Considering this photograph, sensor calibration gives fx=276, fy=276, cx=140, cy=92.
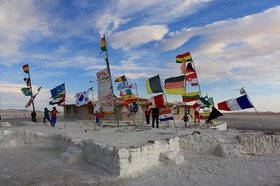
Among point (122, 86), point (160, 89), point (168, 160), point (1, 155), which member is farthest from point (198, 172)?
point (122, 86)

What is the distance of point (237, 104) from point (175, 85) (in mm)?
3455

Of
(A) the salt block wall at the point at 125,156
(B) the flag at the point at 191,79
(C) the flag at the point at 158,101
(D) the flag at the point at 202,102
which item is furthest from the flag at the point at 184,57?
(A) the salt block wall at the point at 125,156

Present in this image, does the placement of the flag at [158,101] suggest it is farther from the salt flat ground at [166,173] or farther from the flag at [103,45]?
the flag at [103,45]

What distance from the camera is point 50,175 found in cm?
941

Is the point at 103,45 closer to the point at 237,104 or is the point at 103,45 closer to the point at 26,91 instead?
the point at 26,91

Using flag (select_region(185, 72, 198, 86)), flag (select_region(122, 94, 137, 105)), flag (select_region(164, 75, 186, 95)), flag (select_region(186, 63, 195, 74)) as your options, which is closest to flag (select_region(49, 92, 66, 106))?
flag (select_region(122, 94, 137, 105))

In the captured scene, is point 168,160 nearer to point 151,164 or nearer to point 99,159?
point 151,164

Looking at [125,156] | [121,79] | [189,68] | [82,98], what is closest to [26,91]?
[82,98]

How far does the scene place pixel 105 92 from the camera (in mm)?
20891

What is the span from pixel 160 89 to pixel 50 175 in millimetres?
7463

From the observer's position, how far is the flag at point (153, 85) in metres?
14.9

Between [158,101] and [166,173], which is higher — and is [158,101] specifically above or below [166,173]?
above

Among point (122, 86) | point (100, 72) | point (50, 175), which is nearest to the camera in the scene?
point (50, 175)

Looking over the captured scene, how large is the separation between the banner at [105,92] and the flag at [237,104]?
28.0 ft
